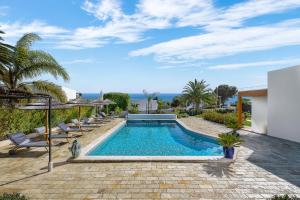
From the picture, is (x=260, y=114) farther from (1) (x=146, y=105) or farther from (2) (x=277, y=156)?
(1) (x=146, y=105)

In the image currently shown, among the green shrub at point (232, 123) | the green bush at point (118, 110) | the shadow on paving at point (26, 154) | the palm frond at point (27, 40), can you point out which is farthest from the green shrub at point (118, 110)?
the shadow on paving at point (26, 154)

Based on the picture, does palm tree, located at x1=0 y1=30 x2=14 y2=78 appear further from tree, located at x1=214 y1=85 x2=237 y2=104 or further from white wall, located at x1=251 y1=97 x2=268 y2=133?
tree, located at x1=214 y1=85 x2=237 y2=104

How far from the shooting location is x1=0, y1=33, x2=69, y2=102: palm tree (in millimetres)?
13109

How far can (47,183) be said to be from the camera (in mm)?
6602

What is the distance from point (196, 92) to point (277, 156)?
21247 mm

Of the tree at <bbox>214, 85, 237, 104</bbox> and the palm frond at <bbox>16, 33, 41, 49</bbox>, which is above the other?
the palm frond at <bbox>16, 33, 41, 49</bbox>

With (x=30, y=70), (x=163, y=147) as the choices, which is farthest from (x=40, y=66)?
(x=163, y=147)

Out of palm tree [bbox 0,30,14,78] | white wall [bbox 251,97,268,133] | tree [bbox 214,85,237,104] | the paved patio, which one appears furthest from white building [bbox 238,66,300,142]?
tree [bbox 214,85,237,104]

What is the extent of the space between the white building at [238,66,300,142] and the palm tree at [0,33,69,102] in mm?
11925

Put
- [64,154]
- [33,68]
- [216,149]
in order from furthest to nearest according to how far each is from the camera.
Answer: [33,68] → [216,149] → [64,154]

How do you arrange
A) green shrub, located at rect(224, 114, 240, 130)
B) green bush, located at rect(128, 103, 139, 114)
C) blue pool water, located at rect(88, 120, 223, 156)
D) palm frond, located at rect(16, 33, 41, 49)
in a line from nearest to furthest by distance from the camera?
blue pool water, located at rect(88, 120, 223, 156)
green shrub, located at rect(224, 114, 240, 130)
palm frond, located at rect(16, 33, 41, 49)
green bush, located at rect(128, 103, 139, 114)

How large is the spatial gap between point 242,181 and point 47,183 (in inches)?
204

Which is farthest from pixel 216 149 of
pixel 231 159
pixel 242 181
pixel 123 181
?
pixel 123 181

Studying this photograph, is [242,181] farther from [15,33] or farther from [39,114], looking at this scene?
[15,33]
